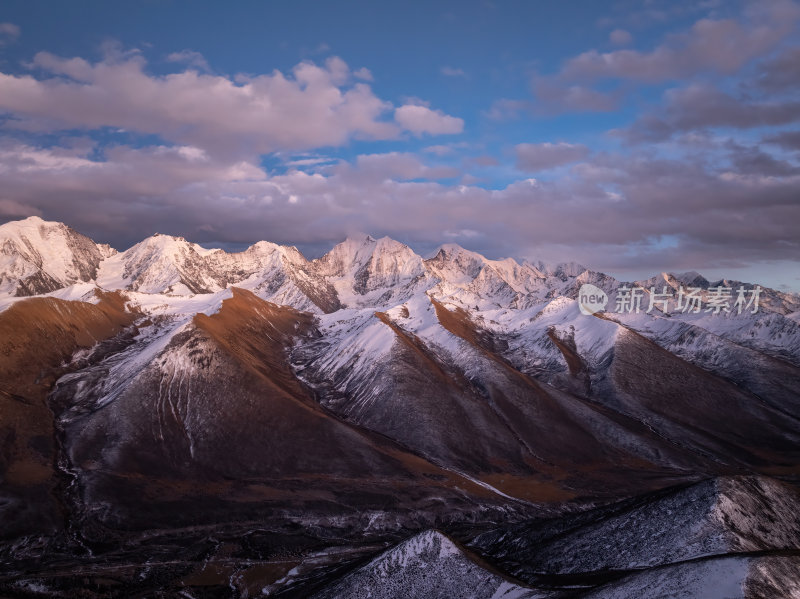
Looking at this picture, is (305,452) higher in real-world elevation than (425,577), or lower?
lower

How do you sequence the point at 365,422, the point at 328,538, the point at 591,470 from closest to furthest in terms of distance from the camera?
the point at 328,538 < the point at 591,470 < the point at 365,422

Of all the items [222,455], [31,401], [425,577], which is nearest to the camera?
[425,577]

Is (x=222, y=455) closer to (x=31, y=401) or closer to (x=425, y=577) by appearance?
(x=31, y=401)

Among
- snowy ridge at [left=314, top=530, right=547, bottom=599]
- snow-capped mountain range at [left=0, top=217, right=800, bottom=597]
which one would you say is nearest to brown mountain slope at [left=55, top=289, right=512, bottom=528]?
snow-capped mountain range at [left=0, top=217, right=800, bottom=597]

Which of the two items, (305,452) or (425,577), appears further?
(305,452)

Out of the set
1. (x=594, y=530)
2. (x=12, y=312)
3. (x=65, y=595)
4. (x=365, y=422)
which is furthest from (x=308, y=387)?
(x=594, y=530)

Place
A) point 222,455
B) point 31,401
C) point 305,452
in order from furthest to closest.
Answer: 1. point 31,401
2. point 305,452
3. point 222,455

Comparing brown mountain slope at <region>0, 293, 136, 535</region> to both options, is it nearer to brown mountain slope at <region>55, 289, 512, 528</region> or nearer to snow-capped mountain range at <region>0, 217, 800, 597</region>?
snow-capped mountain range at <region>0, 217, 800, 597</region>

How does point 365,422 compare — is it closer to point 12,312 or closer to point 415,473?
point 415,473

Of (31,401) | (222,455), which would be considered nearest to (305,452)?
(222,455)

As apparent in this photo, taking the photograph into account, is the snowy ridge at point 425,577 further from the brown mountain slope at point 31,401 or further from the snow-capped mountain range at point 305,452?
the brown mountain slope at point 31,401

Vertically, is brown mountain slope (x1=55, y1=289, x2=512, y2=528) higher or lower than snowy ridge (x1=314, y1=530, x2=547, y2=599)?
lower
